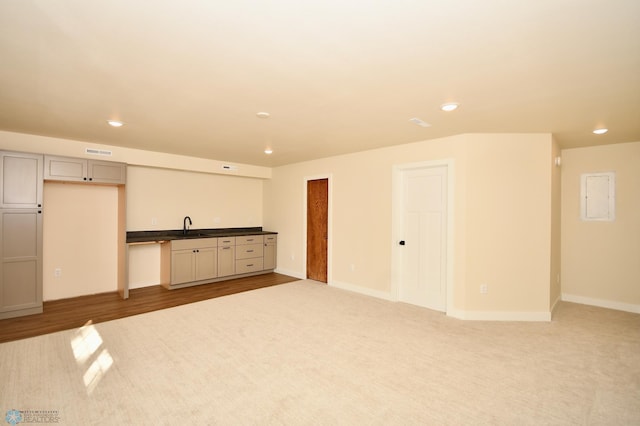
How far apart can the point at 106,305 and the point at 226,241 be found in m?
2.23

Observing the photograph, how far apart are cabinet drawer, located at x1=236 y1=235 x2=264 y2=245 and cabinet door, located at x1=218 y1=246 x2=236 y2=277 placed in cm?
19

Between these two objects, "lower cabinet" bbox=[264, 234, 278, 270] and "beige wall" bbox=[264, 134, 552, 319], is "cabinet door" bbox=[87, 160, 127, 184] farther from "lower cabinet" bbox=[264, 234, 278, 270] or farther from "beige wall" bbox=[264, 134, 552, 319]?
"beige wall" bbox=[264, 134, 552, 319]

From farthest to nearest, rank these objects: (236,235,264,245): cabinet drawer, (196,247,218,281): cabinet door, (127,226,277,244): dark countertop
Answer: (236,235,264,245): cabinet drawer < (196,247,218,281): cabinet door < (127,226,277,244): dark countertop

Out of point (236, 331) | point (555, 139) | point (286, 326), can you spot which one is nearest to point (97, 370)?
point (236, 331)

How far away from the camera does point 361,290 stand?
17.6ft

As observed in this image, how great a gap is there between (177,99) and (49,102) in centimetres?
127

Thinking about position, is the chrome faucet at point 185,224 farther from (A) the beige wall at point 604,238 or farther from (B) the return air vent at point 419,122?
(A) the beige wall at point 604,238

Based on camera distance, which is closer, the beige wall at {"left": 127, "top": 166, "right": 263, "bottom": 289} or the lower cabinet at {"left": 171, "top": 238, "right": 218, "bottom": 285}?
the lower cabinet at {"left": 171, "top": 238, "right": 218, "bottom": 285}

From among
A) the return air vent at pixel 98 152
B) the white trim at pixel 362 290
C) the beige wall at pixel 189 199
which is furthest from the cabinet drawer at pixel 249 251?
the return air vent at pixel 98 152

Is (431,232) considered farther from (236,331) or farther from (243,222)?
(243,222)

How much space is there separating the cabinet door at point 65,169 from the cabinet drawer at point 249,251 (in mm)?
2899

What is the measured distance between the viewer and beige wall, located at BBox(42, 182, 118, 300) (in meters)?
4.73

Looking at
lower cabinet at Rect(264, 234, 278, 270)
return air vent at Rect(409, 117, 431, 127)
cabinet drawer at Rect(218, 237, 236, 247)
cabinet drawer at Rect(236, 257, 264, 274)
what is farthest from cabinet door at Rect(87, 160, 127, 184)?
return air vent at Rect(409, 117, 431, 127)

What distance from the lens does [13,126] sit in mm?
3834
